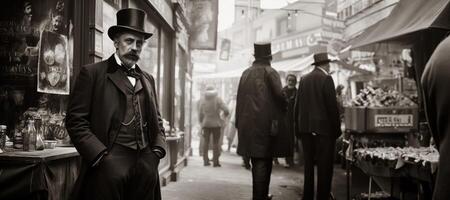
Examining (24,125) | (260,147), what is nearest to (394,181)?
(260,147)

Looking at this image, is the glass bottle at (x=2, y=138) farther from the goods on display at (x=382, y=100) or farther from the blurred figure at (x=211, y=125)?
the blurred figure at (x=211, y=125)

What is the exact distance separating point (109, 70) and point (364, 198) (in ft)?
16.2

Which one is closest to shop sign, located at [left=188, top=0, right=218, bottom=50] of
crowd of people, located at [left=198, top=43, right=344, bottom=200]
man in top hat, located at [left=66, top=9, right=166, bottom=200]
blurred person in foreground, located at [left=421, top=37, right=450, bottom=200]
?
crowd of people, located at [left=198, top=43, right=344, bottom=200]

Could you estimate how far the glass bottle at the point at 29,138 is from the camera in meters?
4.05

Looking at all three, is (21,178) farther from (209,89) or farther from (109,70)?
(209,89)

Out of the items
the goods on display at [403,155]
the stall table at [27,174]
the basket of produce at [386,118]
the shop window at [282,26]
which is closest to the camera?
the stall table at [27,174]

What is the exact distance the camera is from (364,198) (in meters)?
6.83

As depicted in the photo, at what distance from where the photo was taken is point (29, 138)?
4066 millimetres

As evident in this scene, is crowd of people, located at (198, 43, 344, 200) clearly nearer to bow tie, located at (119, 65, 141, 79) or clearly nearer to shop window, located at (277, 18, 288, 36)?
bow tie, located at (119, 65, 141, 79)

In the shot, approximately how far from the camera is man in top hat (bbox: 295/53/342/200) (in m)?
6.30

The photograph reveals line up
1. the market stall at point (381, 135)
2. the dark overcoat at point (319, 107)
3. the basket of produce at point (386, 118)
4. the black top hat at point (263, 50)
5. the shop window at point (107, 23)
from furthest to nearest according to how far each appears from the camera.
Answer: the basket of produce at point (386, 118)
the black top hat at point (263, 50)
the dark overcoat at point (319, 107)
the market stall at point (381, 135)
the shop window at point (107, 23)

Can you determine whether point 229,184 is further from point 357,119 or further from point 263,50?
point 263,50

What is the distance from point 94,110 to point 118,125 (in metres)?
0.21

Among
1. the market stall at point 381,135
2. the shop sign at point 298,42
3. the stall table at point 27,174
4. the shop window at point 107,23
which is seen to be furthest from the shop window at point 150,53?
the shop sign at point 298,42
